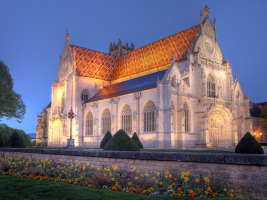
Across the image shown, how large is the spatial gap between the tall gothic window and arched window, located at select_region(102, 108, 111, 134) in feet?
10.0

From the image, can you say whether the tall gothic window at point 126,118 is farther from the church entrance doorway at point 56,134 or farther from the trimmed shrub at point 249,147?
the trimmed shrub at point 249,147

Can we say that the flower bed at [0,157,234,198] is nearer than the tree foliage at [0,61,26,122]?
Yes

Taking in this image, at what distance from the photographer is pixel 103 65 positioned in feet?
153

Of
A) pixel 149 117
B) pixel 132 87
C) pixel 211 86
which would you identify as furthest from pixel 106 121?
pixel 211 86

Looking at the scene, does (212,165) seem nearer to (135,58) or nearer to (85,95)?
(85,95)

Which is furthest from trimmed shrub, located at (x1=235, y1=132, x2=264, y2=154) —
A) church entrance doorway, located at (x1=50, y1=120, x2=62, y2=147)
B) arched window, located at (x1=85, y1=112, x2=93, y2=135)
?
church entrance doorway, located at (x1=50, y1=120, x2=62, y2=147)

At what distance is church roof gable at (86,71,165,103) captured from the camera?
33000 mm

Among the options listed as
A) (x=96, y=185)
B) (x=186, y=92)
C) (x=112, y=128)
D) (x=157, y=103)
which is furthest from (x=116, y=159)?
(x=112, y=128)

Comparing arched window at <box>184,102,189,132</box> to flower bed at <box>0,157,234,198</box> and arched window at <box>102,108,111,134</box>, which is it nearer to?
arched window at <box>102,108,111,134</box>

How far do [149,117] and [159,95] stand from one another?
143 inches

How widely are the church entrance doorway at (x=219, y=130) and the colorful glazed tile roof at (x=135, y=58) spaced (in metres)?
9.20

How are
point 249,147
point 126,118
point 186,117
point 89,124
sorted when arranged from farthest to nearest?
point 89,124 < point 126,118 < point 186,117 < point 249,147

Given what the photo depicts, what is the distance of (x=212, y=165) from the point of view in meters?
7.42

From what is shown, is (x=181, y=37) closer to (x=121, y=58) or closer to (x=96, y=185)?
(x=121, y=58)
